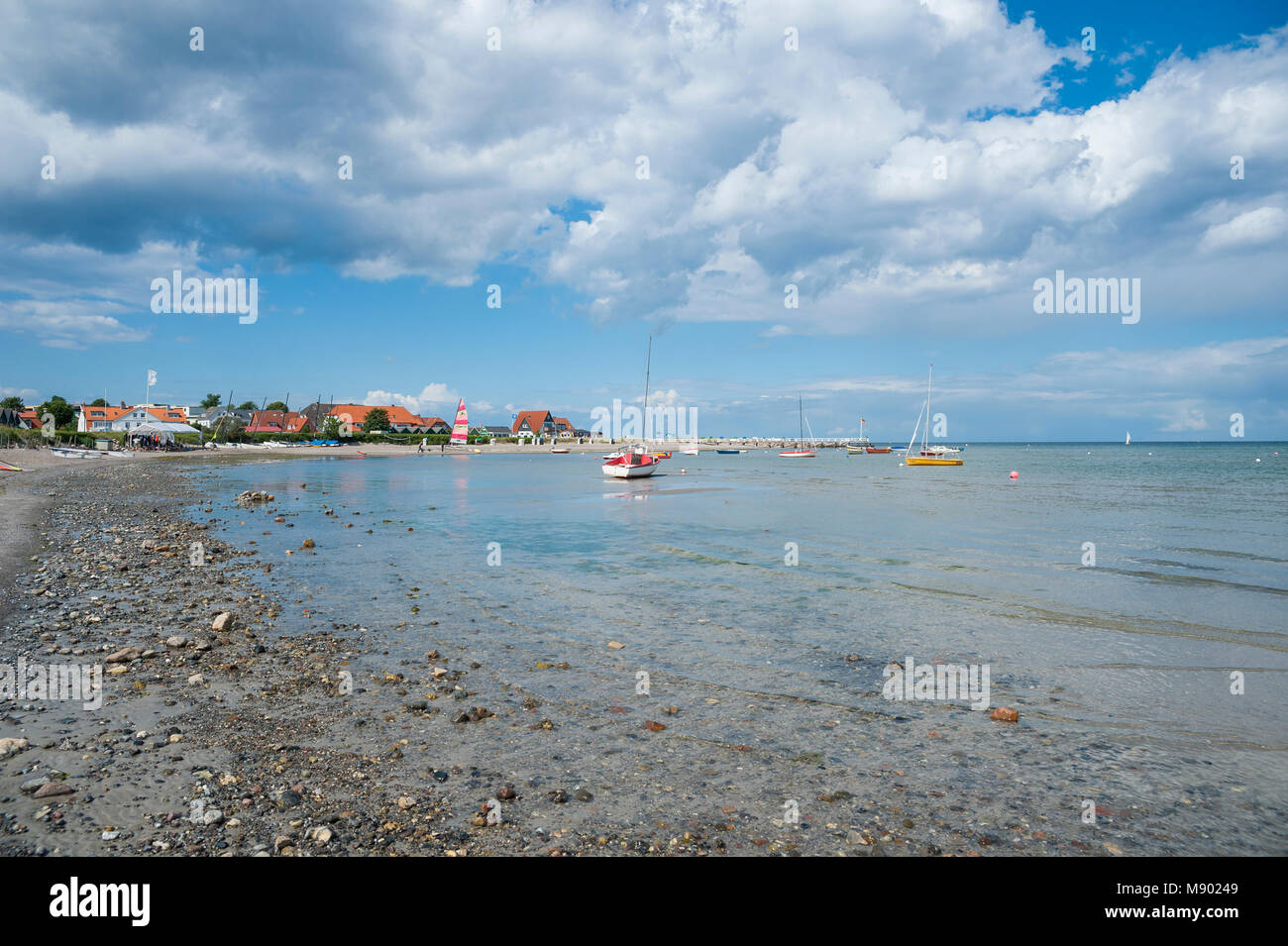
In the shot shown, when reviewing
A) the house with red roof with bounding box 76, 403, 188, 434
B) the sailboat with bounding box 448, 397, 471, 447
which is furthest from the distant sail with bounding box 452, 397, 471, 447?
the house with red roof with bounding box 76, 403, 188, 434

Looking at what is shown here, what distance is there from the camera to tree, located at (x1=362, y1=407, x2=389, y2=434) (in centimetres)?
17212

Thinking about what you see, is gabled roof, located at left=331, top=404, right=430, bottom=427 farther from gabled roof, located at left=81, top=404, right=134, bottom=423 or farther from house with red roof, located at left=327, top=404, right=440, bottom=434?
gabled roof, located at left=81, top=404, right=134, bottom=423

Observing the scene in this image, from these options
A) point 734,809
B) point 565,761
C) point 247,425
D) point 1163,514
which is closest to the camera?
point 734,809

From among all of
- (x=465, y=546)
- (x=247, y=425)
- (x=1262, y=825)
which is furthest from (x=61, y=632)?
(x=247, y=425)

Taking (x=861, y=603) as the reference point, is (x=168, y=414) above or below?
above

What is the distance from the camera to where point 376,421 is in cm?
17262

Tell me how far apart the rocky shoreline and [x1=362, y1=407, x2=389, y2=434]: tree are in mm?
170688

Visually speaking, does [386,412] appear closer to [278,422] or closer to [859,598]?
[278,422]

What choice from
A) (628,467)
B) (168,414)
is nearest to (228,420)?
(168,414)

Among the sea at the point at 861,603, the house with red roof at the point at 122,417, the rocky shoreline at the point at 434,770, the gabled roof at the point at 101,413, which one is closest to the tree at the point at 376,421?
the house with red roof at the point at 122,417

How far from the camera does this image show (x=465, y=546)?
26234 millimetres

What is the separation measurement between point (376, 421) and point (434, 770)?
17904 centimetres
